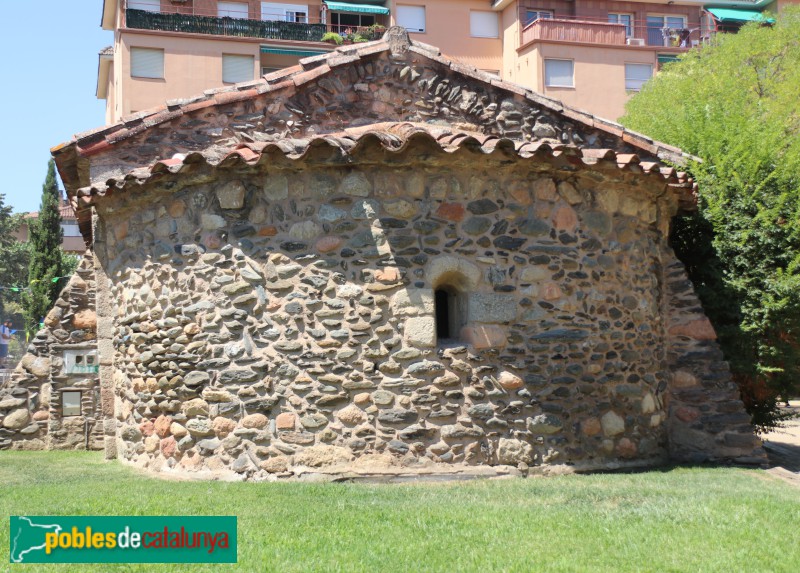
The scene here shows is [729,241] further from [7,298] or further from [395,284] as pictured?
[7,298]

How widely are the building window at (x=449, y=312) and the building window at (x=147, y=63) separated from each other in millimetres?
24715

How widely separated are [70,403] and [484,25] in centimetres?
2705

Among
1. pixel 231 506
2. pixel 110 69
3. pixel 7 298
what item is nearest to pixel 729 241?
pixel 231 506

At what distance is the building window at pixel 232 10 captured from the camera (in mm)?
33312

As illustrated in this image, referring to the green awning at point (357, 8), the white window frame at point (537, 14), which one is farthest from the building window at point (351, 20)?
the white window frame at point (537, 14)

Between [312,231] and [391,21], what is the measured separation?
90.9 feet

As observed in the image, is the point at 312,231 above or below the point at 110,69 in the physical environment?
below

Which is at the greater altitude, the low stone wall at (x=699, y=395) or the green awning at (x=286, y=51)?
the green awning at (x=286, y=51)

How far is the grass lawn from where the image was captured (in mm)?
5645

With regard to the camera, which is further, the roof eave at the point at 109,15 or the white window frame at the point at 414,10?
the white window frame at the point at 414,10

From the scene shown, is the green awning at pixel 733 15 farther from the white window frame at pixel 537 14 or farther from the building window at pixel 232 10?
the building window at pixel 232 10

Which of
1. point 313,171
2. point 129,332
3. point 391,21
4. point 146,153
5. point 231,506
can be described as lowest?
point 231,506

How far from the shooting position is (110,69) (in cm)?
3600

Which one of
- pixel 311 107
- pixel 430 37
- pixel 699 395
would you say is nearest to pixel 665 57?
pixel 430 37
